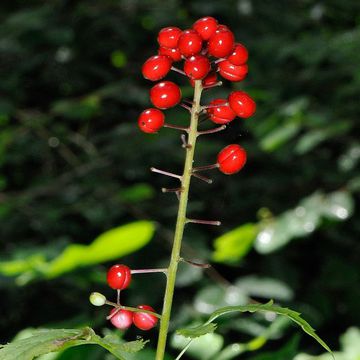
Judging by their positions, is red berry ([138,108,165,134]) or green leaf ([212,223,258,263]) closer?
red berry ([138,108,165,134])

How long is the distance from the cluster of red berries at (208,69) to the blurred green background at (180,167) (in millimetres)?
1075

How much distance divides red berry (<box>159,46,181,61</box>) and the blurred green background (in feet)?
3.53

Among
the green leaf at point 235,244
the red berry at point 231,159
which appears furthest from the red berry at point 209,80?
the green leaf at point 235,244

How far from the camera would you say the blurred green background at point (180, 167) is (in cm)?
248

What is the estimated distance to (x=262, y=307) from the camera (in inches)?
34.4

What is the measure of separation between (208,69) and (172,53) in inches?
3.3

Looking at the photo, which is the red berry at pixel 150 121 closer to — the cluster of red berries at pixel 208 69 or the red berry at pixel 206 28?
the cluster of red berries at pixel 208 69

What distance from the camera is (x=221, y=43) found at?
37.2 inches

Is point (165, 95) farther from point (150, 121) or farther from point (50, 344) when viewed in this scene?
point (50, 344)

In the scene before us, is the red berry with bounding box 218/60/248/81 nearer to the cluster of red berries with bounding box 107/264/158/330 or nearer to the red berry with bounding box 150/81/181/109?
the red berry with bounding box 150/81/181/109

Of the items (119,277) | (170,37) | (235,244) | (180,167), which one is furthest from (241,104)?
(180,167)

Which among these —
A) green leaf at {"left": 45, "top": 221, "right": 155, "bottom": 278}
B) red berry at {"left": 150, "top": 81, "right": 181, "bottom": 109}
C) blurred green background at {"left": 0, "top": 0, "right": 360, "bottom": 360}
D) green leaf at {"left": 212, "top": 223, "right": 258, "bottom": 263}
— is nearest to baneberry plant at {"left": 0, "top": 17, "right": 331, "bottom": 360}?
red berry at {"left": 150, "top": 81, "right": 181, "bottom": 109}

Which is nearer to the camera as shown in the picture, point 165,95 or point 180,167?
point 165,95

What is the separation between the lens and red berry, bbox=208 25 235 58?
37.2 inches
